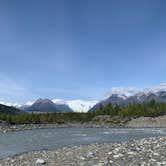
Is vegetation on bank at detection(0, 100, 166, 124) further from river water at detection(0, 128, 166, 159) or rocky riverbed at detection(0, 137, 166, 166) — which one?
rocky riverbed at detection(0, 137, 166, 166)

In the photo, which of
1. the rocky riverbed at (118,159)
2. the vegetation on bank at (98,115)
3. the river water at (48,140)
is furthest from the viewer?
the vegetation on bank at (98,115)

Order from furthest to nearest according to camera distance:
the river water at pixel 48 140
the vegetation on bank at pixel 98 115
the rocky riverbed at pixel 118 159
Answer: the vegetation on bank at pixel 98 115 < the river water at pixel 48 140 < the rocky riverbed at pixel 118 159

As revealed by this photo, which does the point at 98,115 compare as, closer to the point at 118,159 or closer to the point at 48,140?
the point at 48,140

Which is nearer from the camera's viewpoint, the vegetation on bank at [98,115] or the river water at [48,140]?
the river water at [48,140]

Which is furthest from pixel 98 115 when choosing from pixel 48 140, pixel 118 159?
pixel 118 159

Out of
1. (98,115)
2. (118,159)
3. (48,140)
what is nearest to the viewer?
(118,159)

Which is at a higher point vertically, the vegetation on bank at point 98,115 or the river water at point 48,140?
the vegetation on bank at point 98,115

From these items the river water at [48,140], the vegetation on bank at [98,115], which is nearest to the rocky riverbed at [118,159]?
the river water at [48,140]

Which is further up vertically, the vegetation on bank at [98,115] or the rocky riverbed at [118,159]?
the vegetation on bank at [98,115]

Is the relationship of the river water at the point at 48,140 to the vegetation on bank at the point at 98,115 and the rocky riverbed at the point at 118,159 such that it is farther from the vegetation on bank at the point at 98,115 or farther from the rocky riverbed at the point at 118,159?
the vegetation on bank at the point at 98,115

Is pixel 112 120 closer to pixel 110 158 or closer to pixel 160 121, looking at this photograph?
pixel 160 121

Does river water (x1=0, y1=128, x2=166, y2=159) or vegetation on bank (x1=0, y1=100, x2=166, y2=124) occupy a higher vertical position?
vegetation on bank (x1=0, y1=100, x2=166, y2=124)

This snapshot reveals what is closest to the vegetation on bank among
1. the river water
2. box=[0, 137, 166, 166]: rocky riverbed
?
the river water

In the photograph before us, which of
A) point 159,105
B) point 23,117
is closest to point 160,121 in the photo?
point 159,105
